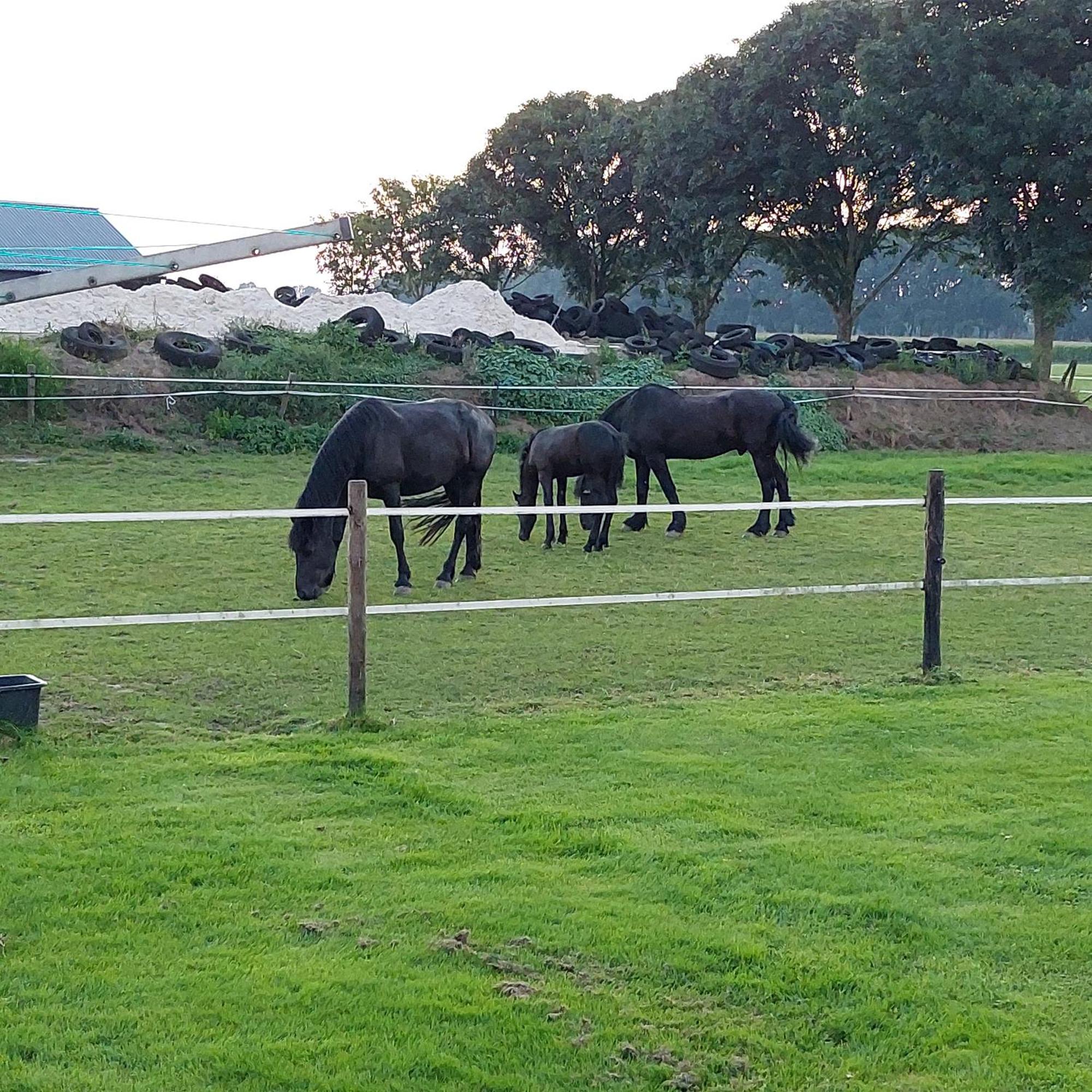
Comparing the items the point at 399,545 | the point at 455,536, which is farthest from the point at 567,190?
the point at 399,545

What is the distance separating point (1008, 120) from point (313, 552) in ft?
69.5

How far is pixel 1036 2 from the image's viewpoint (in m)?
25.7

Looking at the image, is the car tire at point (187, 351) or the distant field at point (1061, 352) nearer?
the car tire at point (187, 351)

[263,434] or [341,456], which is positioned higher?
[341,456]

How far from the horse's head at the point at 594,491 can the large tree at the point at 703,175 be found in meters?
22.4

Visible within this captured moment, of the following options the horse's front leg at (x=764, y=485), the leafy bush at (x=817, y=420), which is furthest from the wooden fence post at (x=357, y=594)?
the leafy bush at (x=817, y=420)

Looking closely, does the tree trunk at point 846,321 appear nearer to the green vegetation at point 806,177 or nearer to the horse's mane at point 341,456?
the green vegetation at point 806,177

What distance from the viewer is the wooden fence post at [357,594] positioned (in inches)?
236

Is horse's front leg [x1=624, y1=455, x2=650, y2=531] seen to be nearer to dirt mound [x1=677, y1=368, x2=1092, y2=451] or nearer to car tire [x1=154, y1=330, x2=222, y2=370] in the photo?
car tire [x1=154, y1=330, x2=222, y2=370]

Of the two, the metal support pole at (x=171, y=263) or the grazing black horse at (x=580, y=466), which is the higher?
the metal support pole at (x=171, y=263)

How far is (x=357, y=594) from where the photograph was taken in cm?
605

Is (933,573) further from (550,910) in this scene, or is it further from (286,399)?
(286,399)

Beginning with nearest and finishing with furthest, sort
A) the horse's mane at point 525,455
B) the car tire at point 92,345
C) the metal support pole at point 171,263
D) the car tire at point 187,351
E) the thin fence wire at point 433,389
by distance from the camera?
1. the metal support pole at point 171,263
2. the horse's mane at point 525,455
3. the thin fence wire at point 433,389
4. the car tire at point 92,345
5. the car tire at point 187,351

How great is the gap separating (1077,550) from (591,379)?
12269 mm
